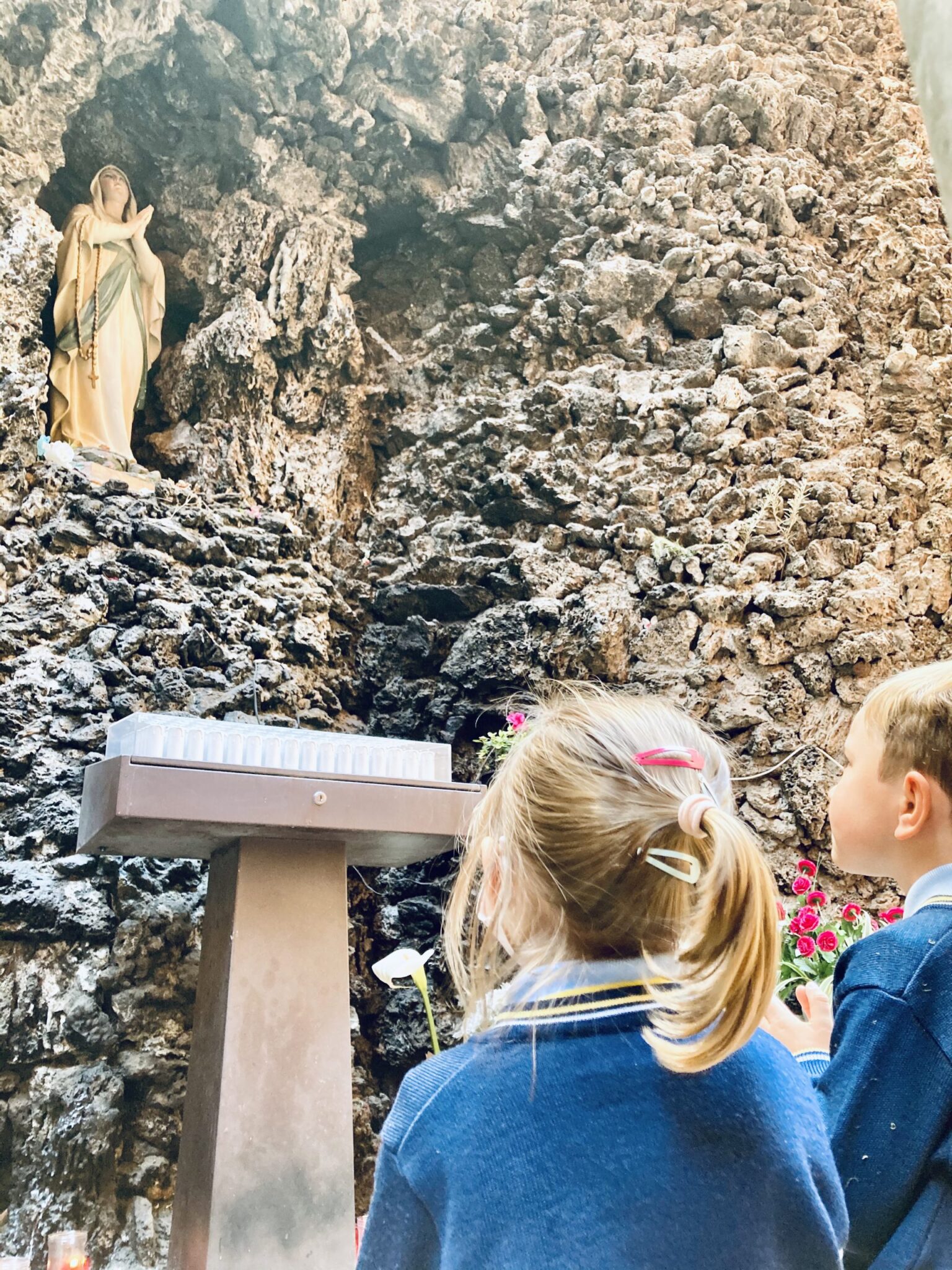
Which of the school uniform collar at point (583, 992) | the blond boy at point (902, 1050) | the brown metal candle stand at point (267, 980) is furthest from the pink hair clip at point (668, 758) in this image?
the brown metal candle stand at point (267, 980)

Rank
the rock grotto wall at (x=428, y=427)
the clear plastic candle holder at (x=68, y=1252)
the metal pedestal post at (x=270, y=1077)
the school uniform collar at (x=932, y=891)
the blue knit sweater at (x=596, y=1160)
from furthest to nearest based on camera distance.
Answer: the rock grotto wall at (x=428, y=427)
the clear plastic candle holder at (x=68, y=1252)
the metal pedestal post at (x=270, y=1077)
the school uniform collar at (x=932, y=891)
the blue knit sweater at (x=596, y=1160)

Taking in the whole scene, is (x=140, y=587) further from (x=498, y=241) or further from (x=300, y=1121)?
(x=498, y=241)

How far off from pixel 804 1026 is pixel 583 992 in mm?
439

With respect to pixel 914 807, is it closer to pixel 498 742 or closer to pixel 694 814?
pixel 694 814

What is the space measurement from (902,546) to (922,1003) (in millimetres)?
3653

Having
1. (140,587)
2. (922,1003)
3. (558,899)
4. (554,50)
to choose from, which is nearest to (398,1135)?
(558,899)

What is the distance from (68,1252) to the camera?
2.38 meters

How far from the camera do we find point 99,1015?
300cm

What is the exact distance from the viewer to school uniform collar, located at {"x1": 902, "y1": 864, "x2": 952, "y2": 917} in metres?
0.99

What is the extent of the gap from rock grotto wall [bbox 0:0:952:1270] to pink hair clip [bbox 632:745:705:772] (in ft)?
8.76

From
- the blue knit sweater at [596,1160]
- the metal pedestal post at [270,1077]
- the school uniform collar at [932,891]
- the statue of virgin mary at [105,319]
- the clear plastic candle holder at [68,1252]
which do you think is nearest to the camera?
the blue knit sweater at [596,1160]

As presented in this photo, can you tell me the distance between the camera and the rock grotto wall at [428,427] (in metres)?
3.26

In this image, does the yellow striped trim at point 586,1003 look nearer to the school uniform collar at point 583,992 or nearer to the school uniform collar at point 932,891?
the school uniform collar at point 583,992

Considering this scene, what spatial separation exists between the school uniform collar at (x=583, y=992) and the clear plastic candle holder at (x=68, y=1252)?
2.18 m
